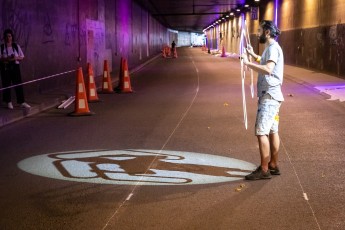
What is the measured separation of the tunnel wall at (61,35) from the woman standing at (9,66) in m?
0.94

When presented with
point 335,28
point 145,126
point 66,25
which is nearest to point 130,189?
point 145,126

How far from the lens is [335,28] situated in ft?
75.0

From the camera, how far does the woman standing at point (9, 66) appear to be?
12.3 meters

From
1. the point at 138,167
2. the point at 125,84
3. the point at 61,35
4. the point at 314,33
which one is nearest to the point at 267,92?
the point at 138,167

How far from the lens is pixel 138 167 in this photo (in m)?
6.97

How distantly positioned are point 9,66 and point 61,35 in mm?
6394

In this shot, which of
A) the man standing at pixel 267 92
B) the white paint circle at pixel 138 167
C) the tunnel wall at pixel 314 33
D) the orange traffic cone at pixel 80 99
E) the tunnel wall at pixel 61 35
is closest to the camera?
the man standing at pixel 267 92

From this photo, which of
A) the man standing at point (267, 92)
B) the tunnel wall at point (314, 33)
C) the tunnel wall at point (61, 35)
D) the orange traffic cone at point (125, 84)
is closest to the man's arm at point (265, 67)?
the man standing at point (267, 92)

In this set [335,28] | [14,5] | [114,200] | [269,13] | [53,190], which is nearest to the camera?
[114,200]

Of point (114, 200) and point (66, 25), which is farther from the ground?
point (66, 25)

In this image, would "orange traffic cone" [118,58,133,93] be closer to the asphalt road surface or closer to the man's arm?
the asphalt road surface

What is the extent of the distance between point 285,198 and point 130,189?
5.86 feet

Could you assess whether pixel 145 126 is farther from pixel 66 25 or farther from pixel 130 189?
pixel 66 25

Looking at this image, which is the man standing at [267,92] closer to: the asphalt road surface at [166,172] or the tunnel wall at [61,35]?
the asphalt road surface at [166,172]
